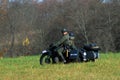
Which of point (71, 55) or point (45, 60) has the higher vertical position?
point (71, 55)

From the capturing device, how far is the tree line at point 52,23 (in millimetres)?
61844

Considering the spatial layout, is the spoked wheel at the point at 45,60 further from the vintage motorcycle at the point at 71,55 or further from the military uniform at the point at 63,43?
the military uniform at the point at 63,43

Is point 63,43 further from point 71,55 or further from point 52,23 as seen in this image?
point 52,23

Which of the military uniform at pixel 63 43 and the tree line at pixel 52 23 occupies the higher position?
the tree line at pixel 52 23

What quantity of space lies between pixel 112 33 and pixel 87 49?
4520cm

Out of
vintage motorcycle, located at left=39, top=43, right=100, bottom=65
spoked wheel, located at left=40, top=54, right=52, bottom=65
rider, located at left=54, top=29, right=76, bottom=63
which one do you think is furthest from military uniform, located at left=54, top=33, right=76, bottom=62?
spoked wheel, located at left=40, top=54, right=52, bottom=65

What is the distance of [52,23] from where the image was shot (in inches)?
2608

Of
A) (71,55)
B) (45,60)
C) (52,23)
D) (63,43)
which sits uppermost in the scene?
(52,23)

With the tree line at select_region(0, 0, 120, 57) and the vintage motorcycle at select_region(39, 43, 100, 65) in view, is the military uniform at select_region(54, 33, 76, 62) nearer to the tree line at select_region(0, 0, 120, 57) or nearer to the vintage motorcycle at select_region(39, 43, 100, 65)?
the vintage motorcycle at select_region(39, 43, 100, 65)

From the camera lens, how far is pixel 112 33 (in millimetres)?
61625

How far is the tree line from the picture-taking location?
203ft

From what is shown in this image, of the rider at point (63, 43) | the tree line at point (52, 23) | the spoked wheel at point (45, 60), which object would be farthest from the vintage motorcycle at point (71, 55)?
the tree line at point (52, 23)

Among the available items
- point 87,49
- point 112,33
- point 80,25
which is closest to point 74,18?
point 80,25

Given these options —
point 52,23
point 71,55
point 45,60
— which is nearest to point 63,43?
point 71,55
